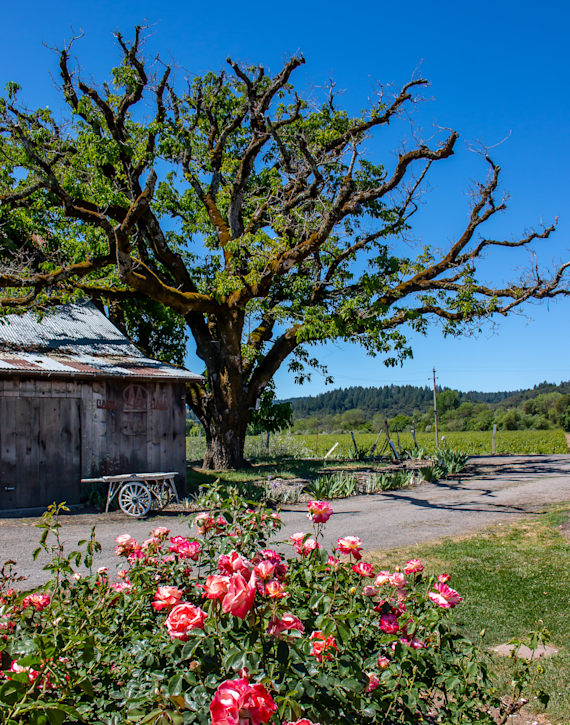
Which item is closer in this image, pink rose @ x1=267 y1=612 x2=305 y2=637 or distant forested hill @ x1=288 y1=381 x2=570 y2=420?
pink rose @ x1=267 y1=612 x2=305 y2=637

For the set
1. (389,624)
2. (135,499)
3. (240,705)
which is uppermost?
(240,705)

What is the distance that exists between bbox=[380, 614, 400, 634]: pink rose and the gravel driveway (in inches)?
180

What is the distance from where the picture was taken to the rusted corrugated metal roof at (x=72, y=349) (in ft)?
34.8

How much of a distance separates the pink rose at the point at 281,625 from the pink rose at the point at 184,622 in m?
0.22

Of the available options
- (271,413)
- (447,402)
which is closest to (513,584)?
(271,413)

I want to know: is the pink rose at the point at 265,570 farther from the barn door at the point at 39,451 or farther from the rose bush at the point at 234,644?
the barn door at the point at 39,451

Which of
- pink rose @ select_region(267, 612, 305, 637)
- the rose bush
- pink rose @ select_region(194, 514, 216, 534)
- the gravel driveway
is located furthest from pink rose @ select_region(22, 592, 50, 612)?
the gravel driveway

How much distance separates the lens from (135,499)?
10.2 meters

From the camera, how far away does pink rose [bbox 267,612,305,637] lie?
1.67 metres

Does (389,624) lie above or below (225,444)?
above

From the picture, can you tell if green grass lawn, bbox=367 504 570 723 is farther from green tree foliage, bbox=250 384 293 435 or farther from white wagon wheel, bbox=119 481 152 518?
green tree foliage, bbox=250 384 293 435

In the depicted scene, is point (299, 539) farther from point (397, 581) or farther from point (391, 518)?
point (391, 518)

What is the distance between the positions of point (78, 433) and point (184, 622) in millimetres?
10243

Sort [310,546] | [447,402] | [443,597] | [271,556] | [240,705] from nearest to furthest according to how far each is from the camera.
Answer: [240,705] < [443,597] < [271,556] < [310,546] < [447,402]
